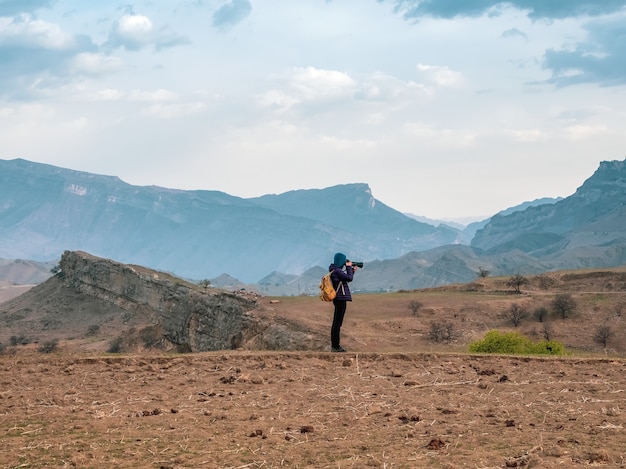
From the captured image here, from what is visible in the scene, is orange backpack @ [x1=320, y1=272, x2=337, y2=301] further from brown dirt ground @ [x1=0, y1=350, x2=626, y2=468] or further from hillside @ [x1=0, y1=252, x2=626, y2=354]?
hillside @ [x1=0, y1=252, x2=626, y2=354]

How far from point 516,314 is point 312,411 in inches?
1824

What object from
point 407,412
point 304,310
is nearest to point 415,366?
point 407,412

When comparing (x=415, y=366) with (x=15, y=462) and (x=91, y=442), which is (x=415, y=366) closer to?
(x=91, y=442)

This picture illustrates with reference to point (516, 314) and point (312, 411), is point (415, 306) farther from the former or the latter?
point (312, 411)

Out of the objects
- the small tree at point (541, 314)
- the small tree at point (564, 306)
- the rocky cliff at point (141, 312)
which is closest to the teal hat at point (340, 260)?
the rocky cliff at point (141, 312)

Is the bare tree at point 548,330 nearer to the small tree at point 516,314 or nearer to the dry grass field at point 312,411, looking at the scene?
the small tree at point 516,314

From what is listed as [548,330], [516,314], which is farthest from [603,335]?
[516,314]

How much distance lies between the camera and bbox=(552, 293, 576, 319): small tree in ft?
183

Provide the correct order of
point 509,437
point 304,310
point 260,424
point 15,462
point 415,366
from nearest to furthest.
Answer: point 15,462
point 509,437
point 260,424
point 415,366
point 304,310

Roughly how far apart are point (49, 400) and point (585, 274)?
201 feet

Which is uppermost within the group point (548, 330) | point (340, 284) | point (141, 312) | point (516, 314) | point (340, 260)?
point (340, 260)

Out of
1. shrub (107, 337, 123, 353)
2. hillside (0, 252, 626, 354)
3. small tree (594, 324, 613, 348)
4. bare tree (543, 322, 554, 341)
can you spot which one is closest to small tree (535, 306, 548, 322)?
hillside (0, 252, 626, 354)

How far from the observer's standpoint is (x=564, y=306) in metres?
56.2

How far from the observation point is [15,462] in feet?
30.1
